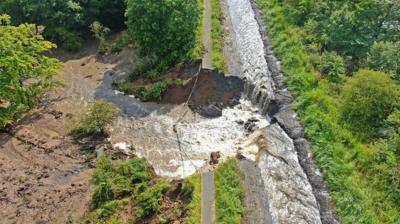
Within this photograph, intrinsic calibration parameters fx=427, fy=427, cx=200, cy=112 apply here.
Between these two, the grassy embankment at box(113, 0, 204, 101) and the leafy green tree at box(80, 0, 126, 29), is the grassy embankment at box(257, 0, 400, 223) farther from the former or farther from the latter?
the leafy green tree at box(80, 0, 126, 29)

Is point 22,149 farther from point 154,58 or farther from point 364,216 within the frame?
point 364,216

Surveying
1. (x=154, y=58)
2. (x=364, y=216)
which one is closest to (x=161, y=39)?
(x=154, y=58)

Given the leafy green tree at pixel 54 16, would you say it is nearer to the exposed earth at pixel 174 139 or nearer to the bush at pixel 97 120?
the exposed earth at pixel 174 139

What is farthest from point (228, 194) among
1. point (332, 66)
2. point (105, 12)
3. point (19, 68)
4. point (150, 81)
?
point (105, 12)

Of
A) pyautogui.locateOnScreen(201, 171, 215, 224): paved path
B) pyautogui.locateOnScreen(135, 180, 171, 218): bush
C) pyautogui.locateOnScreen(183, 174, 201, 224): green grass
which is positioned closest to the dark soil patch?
pyautogui.locateOnScreen(201, 171, 215, 224): paved path

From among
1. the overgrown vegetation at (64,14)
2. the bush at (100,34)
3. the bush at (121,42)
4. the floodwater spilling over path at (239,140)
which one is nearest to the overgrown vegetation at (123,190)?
the floodwater spilling over path at (239,140)
